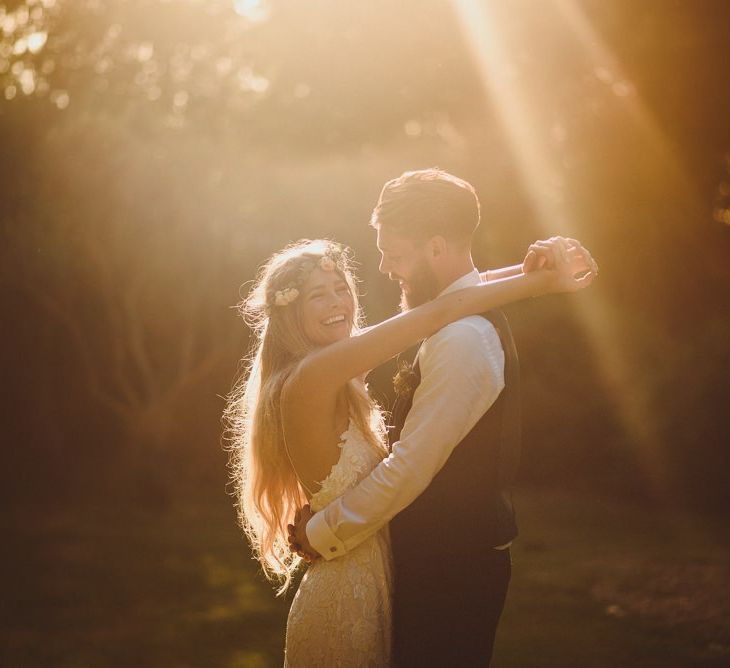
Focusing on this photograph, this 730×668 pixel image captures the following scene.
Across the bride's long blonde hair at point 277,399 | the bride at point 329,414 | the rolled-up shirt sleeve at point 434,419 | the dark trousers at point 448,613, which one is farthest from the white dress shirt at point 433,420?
the bride's long blonde hair at point 277,399

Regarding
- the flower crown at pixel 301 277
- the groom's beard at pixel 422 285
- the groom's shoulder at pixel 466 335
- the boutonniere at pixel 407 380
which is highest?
the flower crown at pixel 301 277

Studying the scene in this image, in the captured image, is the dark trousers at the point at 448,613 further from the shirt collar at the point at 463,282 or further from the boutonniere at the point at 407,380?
the shirt collar at the point at 463,282

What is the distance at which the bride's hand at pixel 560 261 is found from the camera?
2670 mm

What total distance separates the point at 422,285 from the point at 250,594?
5.13 metres

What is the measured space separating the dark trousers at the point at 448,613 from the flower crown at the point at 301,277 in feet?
3.00

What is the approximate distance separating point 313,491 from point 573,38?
7.76 m

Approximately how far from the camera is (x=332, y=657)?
2.68 meters

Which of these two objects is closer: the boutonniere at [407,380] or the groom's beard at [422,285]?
the boutonniere at [407,380]

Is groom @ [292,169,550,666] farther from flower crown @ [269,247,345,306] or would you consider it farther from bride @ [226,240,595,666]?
flower crown @ [269,247,345,306]

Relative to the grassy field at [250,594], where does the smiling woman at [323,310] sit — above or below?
above

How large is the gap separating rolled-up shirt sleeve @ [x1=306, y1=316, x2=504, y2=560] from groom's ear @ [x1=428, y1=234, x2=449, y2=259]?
271 millimetres

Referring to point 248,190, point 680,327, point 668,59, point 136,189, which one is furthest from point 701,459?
point 136,189

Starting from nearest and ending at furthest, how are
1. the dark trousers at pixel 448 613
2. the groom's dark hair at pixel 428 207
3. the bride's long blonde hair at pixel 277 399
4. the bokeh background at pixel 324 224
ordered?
the dark trousers at pixel 448 613 → the groom's dark hair at pixel 428 207 → the bride's long blonde hair at pixel 277 399 → the bokeh background at pixel 324 224

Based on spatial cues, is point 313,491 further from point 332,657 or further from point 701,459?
point 701,459
